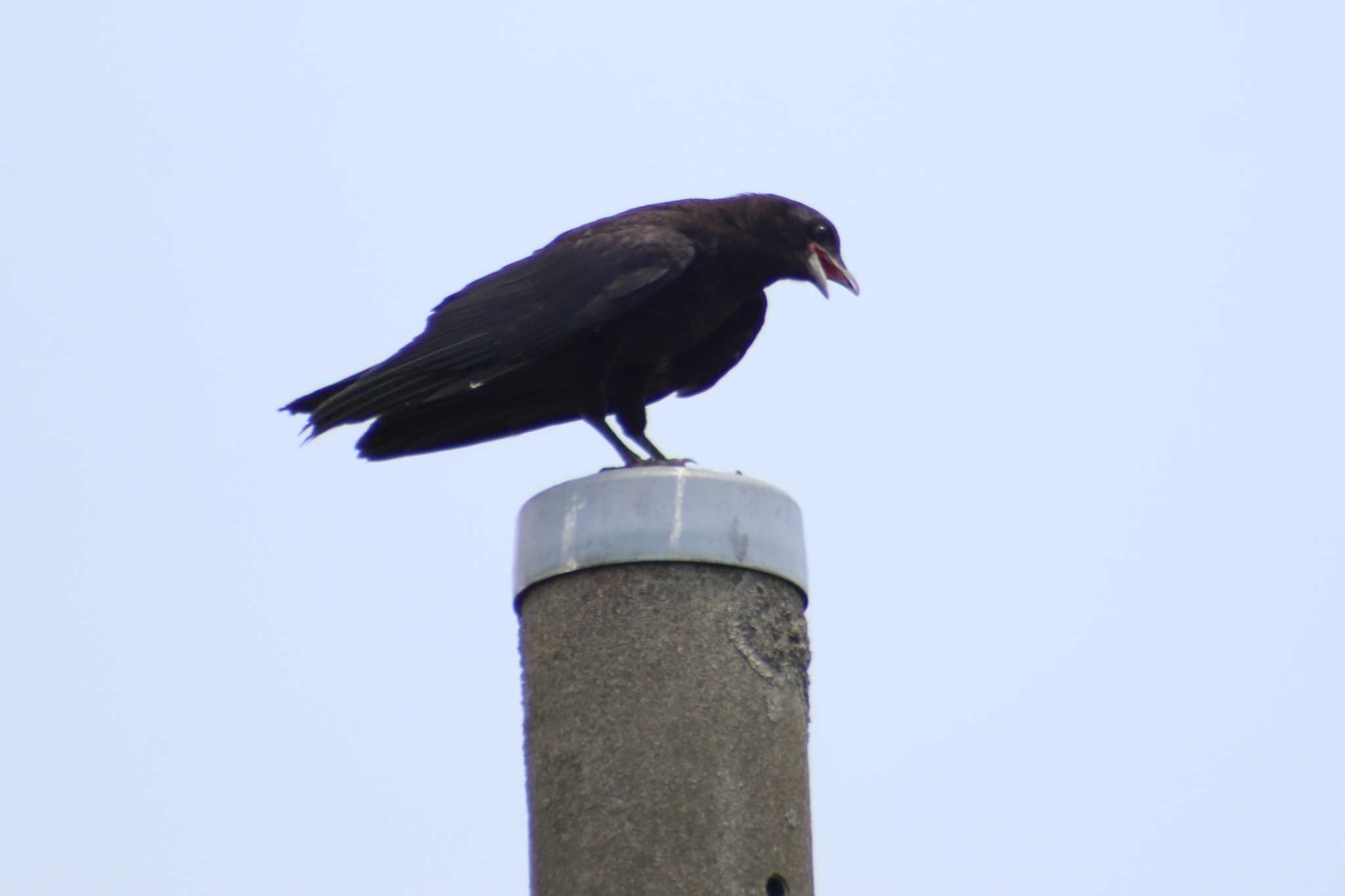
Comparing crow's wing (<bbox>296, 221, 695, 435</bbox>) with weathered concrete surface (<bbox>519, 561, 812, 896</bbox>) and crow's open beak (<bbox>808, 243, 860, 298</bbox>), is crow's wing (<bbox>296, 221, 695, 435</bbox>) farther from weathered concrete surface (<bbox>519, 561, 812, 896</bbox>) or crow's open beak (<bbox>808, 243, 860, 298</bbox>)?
weathered concrete surface (<bbox>519, 561, 812, 896</bbox>)

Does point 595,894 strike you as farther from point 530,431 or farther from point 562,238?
point 562,238

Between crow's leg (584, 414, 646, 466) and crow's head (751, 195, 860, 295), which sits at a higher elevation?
crow's head (751, 195, 860, 295)

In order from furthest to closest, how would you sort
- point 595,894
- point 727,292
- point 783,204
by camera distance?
point 783,204 < point 727,292 < point 595,894

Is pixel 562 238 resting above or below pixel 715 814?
above

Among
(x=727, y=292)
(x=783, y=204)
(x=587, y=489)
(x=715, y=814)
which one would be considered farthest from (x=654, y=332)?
(x=715, y=814)

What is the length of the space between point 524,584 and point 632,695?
39 centimetres

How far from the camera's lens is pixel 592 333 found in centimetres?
573

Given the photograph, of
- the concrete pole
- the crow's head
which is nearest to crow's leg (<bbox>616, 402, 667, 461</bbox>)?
the crow's head

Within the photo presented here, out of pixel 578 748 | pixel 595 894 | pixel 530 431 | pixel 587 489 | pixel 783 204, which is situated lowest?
pixel 595 894

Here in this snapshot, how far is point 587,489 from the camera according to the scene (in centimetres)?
366

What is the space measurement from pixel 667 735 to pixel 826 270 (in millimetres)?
3587

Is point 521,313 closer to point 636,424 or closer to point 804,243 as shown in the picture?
point 636,424

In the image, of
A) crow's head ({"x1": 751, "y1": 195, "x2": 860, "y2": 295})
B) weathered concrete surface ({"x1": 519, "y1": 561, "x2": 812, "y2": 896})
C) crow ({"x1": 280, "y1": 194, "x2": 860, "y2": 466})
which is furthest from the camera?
crow's head ({"x1": 751, "y1": 195, "x2": 860, "y2": 295})

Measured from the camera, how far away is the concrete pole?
3.36 meters
